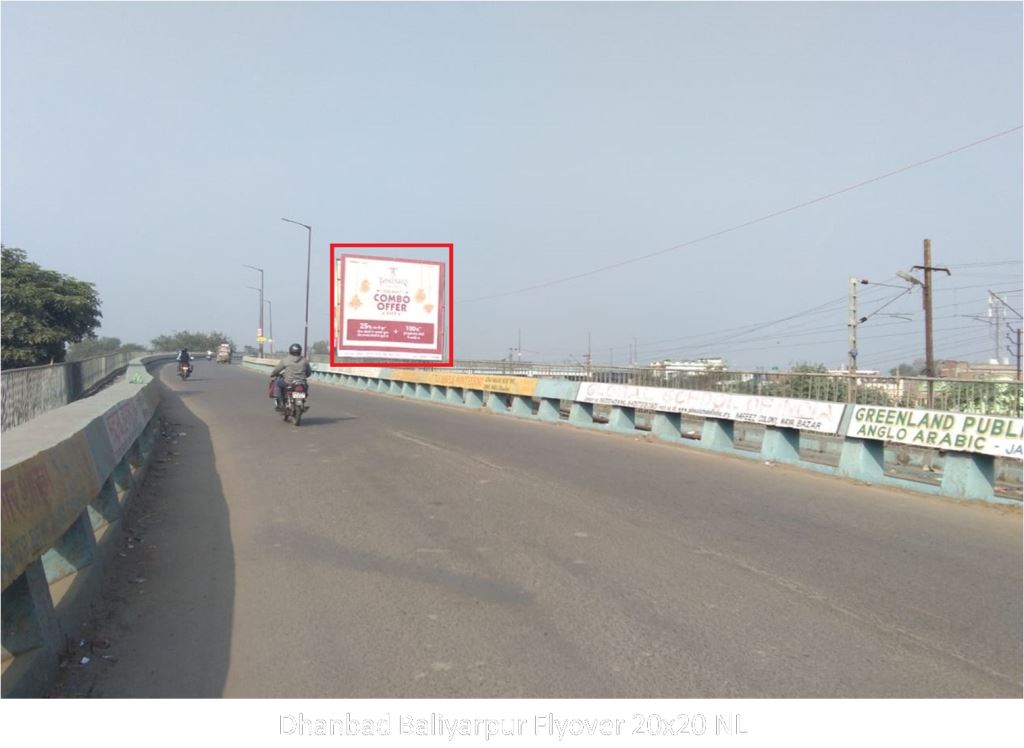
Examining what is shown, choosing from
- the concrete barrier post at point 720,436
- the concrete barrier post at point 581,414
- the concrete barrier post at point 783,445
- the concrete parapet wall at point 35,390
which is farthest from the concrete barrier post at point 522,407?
the concrete parapet wall at point 35,390

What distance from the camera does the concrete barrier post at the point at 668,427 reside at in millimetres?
15500

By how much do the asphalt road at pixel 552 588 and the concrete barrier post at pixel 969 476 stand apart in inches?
16.3

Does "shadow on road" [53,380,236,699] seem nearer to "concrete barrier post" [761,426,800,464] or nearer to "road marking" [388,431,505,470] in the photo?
"road marking" [388,431,505,470]

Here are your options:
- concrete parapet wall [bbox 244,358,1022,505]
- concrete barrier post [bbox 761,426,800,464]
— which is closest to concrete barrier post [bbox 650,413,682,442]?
concrete parapet wall [bbox 244,358,1022,505]

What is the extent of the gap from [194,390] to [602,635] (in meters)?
30.5

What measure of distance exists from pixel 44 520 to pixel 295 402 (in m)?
12.4

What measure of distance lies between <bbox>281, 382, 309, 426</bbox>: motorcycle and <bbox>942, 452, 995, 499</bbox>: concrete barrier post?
11.7 metres

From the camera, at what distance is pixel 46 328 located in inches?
1313

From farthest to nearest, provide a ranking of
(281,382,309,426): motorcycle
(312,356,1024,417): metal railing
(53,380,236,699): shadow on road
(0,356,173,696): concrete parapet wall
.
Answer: (281,382,309,426): motorcycle → (312,356,1024,417): metal railing → (53,380,236,699): shadow on road → (0,356,173,696): concrete parapet wall

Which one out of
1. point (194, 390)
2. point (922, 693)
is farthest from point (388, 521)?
point (194, 390)

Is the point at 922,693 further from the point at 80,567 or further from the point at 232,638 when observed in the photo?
the point at 80,567

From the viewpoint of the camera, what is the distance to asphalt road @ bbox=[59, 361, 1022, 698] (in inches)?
167

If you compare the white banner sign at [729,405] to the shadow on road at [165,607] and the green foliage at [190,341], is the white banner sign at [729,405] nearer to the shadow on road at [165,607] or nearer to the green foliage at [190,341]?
the shadow on road at [165,607]

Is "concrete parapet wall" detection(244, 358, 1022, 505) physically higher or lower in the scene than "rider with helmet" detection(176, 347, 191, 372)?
lower
